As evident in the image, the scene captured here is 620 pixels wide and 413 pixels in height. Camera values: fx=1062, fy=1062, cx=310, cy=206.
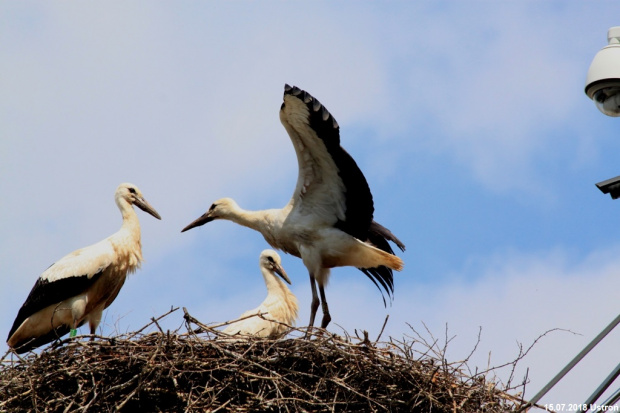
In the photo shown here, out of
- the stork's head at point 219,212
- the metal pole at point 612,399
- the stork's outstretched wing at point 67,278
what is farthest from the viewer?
the stork's head at point 219,212

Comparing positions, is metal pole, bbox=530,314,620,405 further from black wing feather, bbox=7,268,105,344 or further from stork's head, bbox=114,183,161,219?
stork's head, bbox=114,183,161,219

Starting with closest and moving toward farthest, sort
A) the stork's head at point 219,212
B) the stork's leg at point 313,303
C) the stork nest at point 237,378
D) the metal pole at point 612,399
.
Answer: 1. the metal pole at point 612,399
2. the stork nest at point 237,378
3. the stork's leg at point 313,303
4. the stork's head at point 219,212

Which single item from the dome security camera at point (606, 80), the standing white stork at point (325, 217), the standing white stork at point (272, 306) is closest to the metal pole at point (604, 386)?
the dome security camera at point (606, 80)

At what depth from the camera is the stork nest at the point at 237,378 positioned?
633 cm

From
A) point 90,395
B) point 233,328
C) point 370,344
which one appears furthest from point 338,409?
point 233,328

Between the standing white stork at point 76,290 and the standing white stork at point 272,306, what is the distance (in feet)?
3.31

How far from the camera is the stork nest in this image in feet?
20.8

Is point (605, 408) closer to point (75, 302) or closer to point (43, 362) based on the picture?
point (43, 362)

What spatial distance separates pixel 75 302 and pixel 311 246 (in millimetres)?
1909

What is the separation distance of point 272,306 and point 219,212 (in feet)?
3.42

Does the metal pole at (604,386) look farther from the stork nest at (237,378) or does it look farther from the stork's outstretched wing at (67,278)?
the stork's outstretched wing at (67,278)

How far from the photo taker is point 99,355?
6.58m

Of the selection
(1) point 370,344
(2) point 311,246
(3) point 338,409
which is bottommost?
(3) point 338,409

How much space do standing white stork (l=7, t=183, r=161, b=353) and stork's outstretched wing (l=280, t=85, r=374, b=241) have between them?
1.46m
